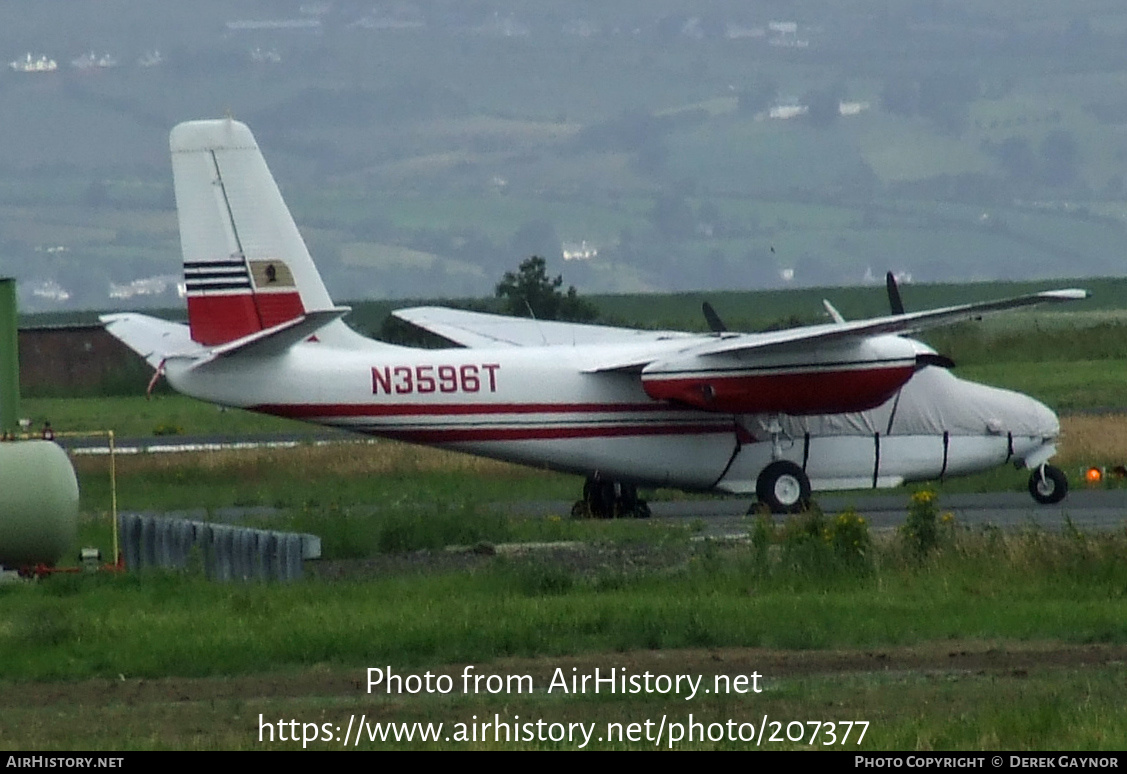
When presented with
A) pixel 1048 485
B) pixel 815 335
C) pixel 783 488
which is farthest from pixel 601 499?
pixel 1048 485

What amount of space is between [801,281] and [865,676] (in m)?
177

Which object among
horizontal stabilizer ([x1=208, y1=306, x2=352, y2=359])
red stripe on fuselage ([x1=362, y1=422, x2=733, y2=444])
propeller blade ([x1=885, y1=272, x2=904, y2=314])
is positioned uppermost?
propeller blade ([x1=885, y1=272, x2=904, y2=314])

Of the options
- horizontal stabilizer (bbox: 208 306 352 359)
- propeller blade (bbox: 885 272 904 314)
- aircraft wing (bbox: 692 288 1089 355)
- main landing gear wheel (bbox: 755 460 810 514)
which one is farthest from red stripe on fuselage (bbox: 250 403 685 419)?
propeller blade (bbox: 885 272 904 314)

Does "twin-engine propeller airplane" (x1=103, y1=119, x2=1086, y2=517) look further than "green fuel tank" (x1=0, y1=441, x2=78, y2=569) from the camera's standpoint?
Yes

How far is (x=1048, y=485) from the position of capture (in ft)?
90.7

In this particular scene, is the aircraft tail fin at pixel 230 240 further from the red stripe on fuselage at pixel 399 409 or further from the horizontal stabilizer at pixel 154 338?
the red stripe on fuselage at pixel 399 409

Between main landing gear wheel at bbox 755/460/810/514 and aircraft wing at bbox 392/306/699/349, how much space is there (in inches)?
160

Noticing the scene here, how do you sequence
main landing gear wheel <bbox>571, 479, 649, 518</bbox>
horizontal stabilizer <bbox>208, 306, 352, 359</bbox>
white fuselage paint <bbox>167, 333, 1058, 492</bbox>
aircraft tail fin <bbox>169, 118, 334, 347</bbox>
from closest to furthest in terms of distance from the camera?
horizontal stabilizer <bbox>208, 306, 352, 359</bbox> < white fuselage paint <bbox>167, 333, 1058, 492</bbox> < aircraft tail fin <bbox>169, 118, 334, 347</bbox> < main landing gear wheel <bbox>571, 479, 649, 518</bbox>

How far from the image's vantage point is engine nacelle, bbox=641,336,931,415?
1054 inches

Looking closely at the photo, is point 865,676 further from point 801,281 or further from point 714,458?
point 801,281

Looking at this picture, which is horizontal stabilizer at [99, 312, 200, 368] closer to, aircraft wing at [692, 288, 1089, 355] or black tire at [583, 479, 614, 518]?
black tire at [583, 479, 614, 518]

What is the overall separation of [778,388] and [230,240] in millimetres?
7215

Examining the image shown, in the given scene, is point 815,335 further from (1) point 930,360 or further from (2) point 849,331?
(1) point 930,360
